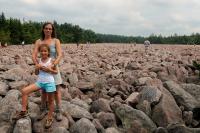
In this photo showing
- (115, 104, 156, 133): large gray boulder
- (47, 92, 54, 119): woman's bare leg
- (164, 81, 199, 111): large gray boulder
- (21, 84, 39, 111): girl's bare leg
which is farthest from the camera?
(164, 81, 199, 111): large gray boulder

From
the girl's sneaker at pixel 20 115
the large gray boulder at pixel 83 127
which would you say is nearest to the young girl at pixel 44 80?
the girl's sneaker at pixel 20 115

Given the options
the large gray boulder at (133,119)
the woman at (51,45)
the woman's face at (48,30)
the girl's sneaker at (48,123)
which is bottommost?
the large gray boulder at (133,119)

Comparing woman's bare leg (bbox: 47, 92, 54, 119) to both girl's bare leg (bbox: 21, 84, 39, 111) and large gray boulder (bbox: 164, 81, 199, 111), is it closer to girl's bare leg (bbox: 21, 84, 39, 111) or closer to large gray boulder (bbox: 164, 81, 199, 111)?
girl's bare leg (bbox: 21, 84, 39, 111)

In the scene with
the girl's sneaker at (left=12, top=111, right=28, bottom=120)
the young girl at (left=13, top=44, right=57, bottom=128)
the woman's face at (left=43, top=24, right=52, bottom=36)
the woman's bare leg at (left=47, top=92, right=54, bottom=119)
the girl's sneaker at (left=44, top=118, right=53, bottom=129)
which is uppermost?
the woman's face at (left=43, top=24, right=52, bottom=36)

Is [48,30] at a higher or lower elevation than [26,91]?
higher

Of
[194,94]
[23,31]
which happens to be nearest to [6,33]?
[23,31]

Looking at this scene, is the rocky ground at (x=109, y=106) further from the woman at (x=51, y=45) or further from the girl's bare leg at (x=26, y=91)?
the woman at (x=51, y=45)

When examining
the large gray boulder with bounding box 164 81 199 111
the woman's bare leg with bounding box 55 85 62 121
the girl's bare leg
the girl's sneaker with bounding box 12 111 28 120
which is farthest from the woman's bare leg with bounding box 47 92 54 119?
the large gray boulder with bounding box 164 81 199 111

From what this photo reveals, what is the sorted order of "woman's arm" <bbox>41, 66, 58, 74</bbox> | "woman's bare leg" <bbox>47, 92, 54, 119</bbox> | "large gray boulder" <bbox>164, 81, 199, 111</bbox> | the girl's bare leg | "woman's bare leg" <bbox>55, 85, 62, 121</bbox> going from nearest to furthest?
"woman's arm" <bbox>41, 66, 58, 74</bbox> → the girl's bare leg → "woman's bare leg" <bbox>47, 92, 54, 119</bbox> → "woman's bare leg" <bbox>55, 85, 62, 121</bbox> → "large gray boulder" <bbox>164, 81, 199, 111</bbox>

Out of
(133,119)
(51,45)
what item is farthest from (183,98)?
(51,45)

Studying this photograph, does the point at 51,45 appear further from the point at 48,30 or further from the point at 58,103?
the point at 58,103

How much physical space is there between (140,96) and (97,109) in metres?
1.68

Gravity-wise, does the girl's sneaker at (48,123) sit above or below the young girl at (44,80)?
below

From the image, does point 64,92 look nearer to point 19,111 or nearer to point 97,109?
point 97,109
